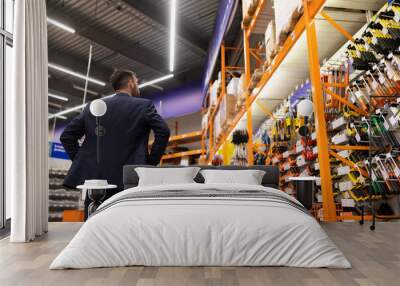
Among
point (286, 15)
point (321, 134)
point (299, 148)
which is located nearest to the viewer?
point (321, 134)

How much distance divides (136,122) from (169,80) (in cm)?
1286

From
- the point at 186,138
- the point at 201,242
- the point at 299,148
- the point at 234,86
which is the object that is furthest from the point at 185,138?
the point at 201,242

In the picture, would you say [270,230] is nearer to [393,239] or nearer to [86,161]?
[393,239]

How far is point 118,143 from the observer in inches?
138

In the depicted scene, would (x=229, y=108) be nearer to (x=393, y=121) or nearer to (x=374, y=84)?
(x=374, y=84)

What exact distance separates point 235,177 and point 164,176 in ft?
2.42

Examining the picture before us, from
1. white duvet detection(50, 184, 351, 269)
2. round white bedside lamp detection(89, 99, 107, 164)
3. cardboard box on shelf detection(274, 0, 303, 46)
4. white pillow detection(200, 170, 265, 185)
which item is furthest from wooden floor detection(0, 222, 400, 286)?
cardboard box on shelf detection(274, 0, 303, 46)

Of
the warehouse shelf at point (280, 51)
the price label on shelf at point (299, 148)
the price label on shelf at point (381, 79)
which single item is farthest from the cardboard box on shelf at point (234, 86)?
the price label on shelf at point (381, 79)

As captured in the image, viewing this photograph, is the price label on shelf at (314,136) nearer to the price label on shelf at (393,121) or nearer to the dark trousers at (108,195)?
the price label on shelf at (393,121)

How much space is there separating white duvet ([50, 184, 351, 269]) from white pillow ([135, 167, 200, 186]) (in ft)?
5.07

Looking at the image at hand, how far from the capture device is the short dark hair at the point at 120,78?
3678 millimetres

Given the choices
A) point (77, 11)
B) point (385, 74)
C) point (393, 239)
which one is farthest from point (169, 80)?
point (393, 239)

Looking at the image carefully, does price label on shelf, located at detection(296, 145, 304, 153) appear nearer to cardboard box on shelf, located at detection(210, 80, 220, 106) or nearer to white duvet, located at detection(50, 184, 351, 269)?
white duvet, located at detection(50, 184, 351, 269)

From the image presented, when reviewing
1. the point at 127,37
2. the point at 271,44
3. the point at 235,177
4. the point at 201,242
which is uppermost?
the point at 127,37
